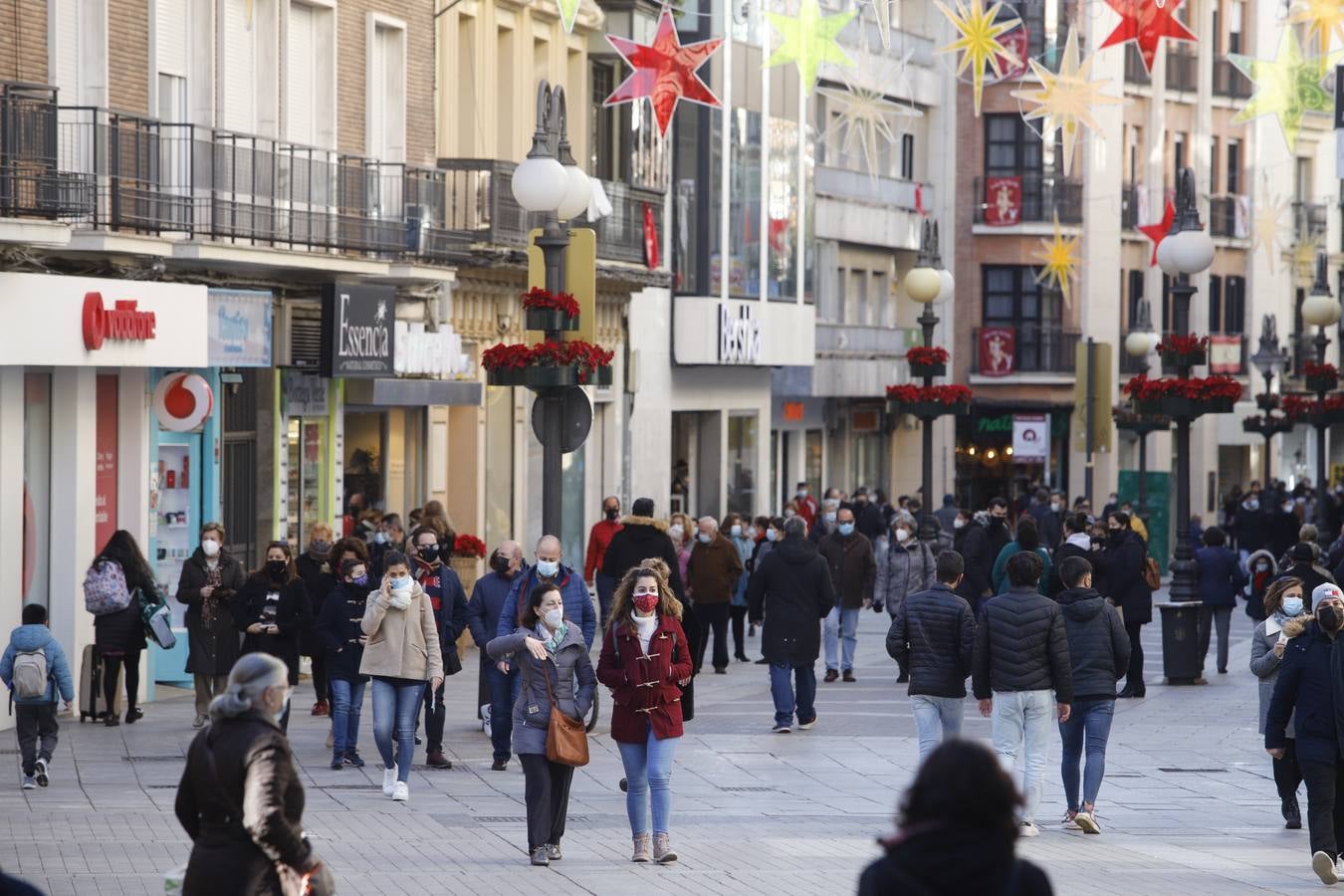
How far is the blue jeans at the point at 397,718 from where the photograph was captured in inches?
662

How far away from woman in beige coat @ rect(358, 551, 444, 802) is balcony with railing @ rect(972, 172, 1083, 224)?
150ft

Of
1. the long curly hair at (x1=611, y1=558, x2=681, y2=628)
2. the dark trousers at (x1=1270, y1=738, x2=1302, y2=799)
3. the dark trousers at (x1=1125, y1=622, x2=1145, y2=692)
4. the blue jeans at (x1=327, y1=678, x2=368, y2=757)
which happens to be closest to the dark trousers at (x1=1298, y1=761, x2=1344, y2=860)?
the dark trousers at (x1=1270, y1=738, x2=1302, y2=799)

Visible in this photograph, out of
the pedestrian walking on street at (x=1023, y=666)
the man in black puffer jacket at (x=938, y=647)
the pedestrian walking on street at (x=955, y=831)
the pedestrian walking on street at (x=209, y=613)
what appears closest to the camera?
the pedestrian walking on street at (x=955, y=831)

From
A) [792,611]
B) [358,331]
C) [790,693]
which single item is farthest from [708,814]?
[358,331]

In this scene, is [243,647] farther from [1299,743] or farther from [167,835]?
[1299,743]

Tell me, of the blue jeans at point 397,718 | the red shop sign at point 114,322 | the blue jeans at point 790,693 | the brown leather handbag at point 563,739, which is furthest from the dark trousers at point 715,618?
the brown leather handbag at point 563,739

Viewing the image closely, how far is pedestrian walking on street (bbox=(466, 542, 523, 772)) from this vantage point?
61.7 ft

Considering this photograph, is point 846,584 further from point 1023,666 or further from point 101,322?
point 1023,666

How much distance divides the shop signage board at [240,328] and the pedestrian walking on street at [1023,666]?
11420 mm

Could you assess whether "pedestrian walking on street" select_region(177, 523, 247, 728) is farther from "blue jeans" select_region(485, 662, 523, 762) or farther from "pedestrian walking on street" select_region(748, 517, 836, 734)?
"pedestrian walking on street" select_region(748, 517, 836, 734)

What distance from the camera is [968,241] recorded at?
61.9 metres

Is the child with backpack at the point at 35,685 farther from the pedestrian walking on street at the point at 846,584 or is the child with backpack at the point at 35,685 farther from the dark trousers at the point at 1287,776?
the pedestrian walking on street at the point at 846,584

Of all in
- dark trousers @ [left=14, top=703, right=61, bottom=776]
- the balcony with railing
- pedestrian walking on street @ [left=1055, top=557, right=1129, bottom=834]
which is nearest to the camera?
pedestrian walking on street @ [left=1055, top=557, right=1129, bottom=834]

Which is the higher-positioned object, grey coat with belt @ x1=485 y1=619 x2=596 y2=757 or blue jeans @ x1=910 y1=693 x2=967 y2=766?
grey coat with belt @ x1=485 y1=619 x2=596 y2=757
